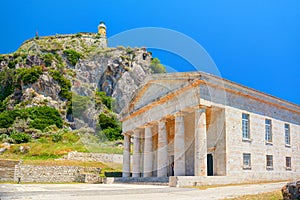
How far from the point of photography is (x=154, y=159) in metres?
30.3

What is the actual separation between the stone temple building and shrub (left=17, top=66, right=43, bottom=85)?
4618cm

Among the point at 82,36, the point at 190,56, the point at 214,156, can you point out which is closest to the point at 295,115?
the point at 214,156

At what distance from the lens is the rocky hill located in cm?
5944

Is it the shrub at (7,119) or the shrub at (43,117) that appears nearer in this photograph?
the shrub at (43,117)

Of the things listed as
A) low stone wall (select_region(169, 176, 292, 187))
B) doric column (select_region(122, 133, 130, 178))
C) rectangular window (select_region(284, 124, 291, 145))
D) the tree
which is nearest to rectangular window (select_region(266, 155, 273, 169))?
rectangular window (select_region(284, 124, 291, 145))

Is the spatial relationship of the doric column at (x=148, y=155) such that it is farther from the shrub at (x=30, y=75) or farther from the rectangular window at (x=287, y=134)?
the shrub at (x=30, y=75)

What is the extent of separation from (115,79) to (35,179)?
5492 cm

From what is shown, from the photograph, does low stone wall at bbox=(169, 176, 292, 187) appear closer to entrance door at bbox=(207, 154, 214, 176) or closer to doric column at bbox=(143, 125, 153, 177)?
entrance door at bbox=(207, 154, 214, 176)

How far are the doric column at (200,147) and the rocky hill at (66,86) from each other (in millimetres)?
33879

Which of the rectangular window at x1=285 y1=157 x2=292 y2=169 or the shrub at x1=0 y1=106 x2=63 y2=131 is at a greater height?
the shrub at x1=0 y1=106 x2=63 y2=131

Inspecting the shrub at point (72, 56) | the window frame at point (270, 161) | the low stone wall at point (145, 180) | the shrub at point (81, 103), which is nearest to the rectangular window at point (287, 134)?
the window frame at point (270, 161)

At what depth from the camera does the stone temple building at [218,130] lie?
69.3 feet

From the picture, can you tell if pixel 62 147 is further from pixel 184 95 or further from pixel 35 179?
pixel 184 95

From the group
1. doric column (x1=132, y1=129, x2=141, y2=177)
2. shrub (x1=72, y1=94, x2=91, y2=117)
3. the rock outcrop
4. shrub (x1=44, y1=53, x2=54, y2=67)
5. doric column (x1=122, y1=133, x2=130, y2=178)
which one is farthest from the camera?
shrub (x1=44, y1=53, x2=54, y2=67)
